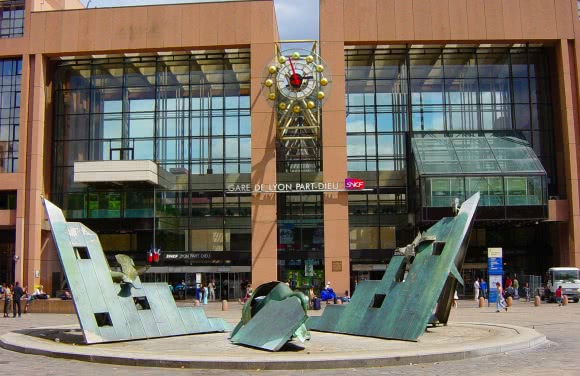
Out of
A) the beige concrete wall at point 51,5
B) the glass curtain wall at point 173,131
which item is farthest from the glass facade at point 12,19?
the glass curtain wall at point 173,131

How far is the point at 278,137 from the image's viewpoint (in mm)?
49938

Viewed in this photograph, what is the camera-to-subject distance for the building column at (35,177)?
50.0m

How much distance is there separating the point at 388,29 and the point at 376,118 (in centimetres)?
804

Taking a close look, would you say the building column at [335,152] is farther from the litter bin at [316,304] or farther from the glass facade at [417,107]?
the litter bin at [316,304]

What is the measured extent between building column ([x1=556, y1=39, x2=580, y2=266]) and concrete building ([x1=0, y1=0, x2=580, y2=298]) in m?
0.17

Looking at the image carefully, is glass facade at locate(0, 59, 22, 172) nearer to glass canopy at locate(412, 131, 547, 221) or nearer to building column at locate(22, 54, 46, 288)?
building column at locate(22, 54, 46, 288)

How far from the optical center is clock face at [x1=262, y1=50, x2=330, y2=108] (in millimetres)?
46844

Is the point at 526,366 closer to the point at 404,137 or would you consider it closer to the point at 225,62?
the point at 404,137

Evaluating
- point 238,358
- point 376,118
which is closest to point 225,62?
point 376,118

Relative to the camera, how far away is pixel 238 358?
14453 mm

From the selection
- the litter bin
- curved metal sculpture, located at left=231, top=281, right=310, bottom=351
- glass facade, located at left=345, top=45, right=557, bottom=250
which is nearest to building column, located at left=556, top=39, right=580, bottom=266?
glass facade, located at left=345, top=45, right=557, bottom=250

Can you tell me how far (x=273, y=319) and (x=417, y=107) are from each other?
40768 mm

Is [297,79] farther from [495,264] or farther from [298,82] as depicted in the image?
[495,264]

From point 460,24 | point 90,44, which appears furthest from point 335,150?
point 90,44
